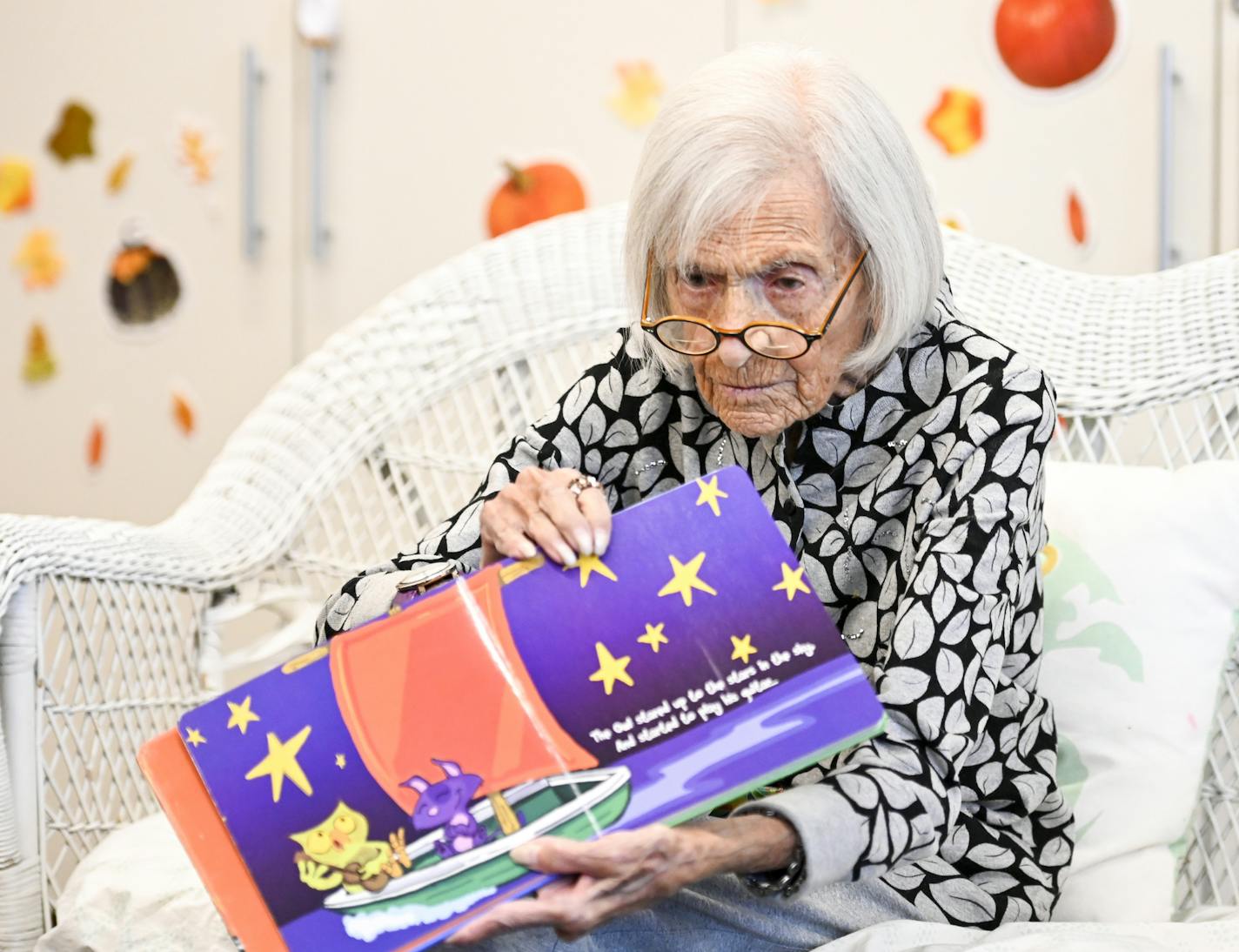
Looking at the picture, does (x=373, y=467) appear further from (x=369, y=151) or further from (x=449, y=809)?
(x=369, y=151)

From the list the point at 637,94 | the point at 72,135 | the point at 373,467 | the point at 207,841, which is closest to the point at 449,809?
the point at 207,841

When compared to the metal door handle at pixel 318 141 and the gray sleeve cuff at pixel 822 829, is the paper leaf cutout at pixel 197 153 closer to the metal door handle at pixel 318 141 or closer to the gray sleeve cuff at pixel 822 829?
the metal door handle at pixel 318 141

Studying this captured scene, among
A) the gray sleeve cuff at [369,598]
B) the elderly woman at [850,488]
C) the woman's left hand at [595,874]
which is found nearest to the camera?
the woman's left hand at [595,874]

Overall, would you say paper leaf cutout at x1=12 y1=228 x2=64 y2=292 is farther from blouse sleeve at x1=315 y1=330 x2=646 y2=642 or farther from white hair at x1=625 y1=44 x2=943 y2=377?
white hair at x1=625 y1=44 x2=943 y2=377

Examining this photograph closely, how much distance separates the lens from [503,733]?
0.86 m

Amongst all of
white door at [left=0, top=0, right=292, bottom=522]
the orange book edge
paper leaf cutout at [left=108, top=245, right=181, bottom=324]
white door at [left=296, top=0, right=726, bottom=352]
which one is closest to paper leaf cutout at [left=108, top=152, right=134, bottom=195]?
white door at [left=0, top=0, right=292, bottom=522]

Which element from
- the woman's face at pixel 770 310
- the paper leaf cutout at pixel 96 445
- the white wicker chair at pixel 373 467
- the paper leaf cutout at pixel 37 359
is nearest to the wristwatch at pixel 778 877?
the woman's face at pixel 770 310

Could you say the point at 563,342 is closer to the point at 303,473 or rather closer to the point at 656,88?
the point at 303,473

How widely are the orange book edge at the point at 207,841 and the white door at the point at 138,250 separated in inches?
72.6

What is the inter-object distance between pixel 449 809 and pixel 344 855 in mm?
71

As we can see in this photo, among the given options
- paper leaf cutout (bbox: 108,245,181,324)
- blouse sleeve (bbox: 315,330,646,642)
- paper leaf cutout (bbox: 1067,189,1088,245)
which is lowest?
blouse sleeve (bbox: 315,330,646,642)

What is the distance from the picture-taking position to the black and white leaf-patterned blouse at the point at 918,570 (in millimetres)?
931

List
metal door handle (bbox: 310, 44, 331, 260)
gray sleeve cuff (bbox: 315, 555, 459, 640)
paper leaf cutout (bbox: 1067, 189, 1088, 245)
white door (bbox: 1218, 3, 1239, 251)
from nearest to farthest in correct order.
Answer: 1. gray sleeve cuff (bbox: 315, 555, 459, 640)
2. white door (bbox: 1218, 3, 1239, 251)
3. paper leaf cutout (bbox: 1067, 189, 1088, 245)
4. metal door handle (bbox: 310, 44, 331, 260)

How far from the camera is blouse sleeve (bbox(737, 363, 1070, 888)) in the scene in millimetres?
884
